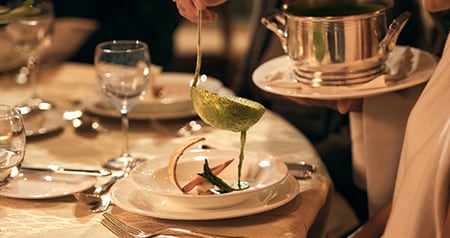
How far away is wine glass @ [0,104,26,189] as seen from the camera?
1227mm

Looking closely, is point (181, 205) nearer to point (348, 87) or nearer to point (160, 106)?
point (348, 87)

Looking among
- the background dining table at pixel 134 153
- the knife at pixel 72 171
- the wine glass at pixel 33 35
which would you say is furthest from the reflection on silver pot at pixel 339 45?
the wine glass at pixel 33 35

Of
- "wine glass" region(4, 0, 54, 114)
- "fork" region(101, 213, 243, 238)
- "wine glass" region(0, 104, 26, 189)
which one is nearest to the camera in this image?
"fork" region(101, 213, 243, 238)

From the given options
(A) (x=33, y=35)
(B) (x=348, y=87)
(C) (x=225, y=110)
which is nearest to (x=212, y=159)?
(C) (x=225, y=110)

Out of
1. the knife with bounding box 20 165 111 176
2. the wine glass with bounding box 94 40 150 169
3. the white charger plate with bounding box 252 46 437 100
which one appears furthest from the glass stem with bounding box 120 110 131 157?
the white charger plate with bounding box 252 46 437 100

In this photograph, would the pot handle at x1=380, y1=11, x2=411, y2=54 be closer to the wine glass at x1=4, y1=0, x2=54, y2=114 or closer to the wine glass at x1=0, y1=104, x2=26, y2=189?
the wine glass at x1=0, y1=104, x2=26, y2=189

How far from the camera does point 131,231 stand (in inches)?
45.4

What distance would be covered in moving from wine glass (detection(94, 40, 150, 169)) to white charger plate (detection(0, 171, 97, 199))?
0.13 m

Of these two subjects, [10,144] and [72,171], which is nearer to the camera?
[10,144]

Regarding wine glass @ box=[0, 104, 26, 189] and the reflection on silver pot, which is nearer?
wine glass @ box=[0, 104, 26, 189]

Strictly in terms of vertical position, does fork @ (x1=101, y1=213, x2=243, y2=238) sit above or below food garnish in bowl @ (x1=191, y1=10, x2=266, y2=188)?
below

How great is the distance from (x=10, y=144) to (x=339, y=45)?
0.56 m

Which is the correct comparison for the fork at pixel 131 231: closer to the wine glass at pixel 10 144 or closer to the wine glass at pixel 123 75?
the wine glass at pixel 10 144

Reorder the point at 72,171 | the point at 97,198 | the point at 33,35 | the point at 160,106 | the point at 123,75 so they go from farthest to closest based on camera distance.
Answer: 1. the point at 33,35
2. the point at 160,106
3. the point at 123,75
4. the point at 72,171
5. the point at 97,198
